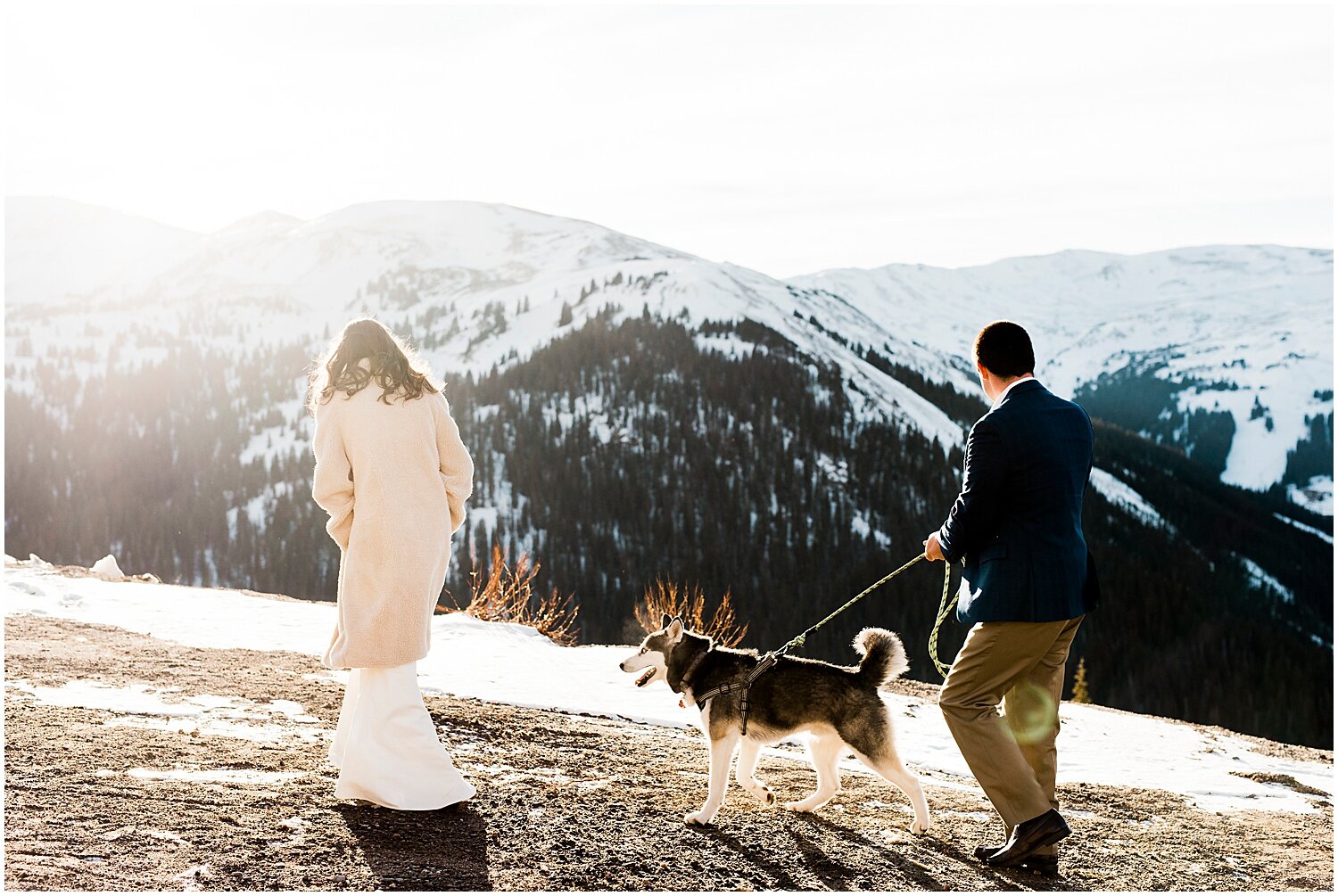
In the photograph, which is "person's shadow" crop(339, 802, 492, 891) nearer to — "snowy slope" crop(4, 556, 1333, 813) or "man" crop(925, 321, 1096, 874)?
"man" crop(925, 321, 1096, 874)

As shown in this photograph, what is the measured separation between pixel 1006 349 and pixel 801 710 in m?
2.02

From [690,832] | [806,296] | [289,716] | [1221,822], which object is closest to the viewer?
[690,832]

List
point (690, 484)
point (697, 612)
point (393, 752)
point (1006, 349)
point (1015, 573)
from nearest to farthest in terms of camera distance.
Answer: point (1015, 573) < point (1006, 349) < point (393, 752) < point (697, 612) < point (690, 484)

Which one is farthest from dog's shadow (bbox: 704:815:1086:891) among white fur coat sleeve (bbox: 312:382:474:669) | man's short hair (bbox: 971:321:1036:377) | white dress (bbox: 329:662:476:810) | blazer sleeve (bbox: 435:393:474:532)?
man's short hair (bbox: 971:321:1036:377)

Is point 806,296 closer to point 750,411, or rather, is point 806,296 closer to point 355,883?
point 750,411

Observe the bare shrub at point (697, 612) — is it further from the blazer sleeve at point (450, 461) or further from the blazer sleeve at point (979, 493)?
the blazer sleeve at point (979, 493)

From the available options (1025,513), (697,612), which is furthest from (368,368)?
(697,612)

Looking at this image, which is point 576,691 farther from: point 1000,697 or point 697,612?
point 1000,697

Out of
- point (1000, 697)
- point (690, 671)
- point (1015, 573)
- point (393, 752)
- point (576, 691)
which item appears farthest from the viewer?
point (576, 691)

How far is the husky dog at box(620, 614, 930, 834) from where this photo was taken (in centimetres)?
508

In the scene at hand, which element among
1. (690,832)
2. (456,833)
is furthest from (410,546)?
(690,832)

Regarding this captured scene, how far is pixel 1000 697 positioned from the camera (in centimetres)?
462

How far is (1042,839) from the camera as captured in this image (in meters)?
4.51

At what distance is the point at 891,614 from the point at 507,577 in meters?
75.3
